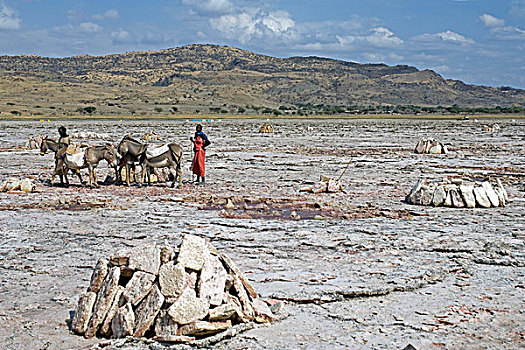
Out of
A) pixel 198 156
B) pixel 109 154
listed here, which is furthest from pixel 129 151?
pixel 198 156

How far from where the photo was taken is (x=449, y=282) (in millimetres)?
7809

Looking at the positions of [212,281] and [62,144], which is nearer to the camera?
[212,281]

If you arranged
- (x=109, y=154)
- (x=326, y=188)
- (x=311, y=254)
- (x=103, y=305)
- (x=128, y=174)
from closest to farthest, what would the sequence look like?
(x=103, y=305), (x=311, y=254), (x=326, y=188), (x=109, y=154), (x=128, y=174)

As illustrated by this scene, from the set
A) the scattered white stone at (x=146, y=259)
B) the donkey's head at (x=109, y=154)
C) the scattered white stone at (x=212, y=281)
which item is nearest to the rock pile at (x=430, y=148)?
the donkey's head at (x=109, y=154)

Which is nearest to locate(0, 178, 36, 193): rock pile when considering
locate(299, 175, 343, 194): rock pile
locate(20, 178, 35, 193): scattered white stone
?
locate(20, 178, 35, 193): scattered white stone

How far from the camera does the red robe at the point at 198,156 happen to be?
17.5 meters

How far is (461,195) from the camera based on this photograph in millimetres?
13469

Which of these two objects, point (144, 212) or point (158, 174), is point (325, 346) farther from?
point (158, 174)

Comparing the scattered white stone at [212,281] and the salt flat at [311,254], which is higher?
the scattered white stone at [212,281]

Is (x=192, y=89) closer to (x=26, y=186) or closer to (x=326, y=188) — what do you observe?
(x=26, y=186)

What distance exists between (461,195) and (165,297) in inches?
365

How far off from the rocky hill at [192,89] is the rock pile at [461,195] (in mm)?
95080

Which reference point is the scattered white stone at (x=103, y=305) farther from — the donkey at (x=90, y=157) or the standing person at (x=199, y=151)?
the standing person at (x=199, y=151)

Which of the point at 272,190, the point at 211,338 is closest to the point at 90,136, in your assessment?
the point at 272,190
